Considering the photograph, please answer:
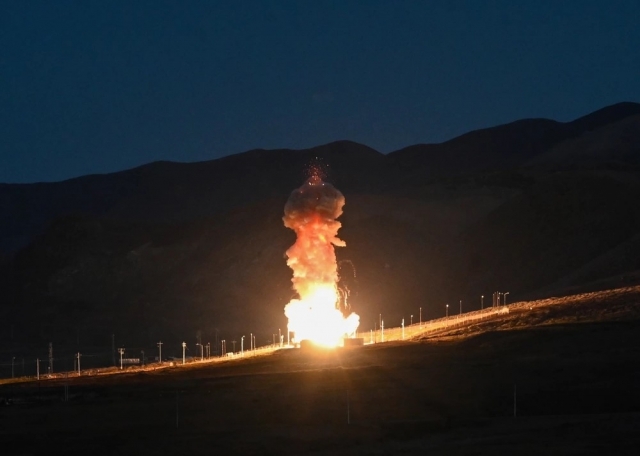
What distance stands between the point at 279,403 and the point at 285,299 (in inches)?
4556

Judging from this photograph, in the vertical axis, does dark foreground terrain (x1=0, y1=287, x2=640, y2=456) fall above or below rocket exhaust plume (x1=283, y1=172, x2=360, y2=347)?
below

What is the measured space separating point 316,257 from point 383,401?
46.5 m

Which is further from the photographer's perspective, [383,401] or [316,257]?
[316,257]

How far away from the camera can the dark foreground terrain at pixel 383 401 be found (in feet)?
212

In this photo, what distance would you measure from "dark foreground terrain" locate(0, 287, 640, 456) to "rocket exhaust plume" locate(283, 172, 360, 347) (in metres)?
10.0

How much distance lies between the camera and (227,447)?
64125 millimetres

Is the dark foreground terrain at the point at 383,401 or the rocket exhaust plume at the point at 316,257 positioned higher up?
the rocket exhaust plume at the point at 316,257

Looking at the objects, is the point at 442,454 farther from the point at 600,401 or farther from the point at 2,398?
the point at 2,398

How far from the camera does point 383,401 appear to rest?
7919cm

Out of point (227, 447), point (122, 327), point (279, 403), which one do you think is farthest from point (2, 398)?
point (122, 327)

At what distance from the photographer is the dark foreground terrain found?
212 ft

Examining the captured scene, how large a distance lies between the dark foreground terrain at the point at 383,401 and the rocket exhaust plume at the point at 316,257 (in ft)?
32.9

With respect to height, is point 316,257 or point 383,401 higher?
point 316,257

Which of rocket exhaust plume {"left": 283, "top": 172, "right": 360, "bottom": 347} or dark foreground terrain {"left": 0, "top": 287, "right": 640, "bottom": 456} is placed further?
rocket exhaust plume {"left": 283, "top": 172, "right": 360, "bottom": 347}
